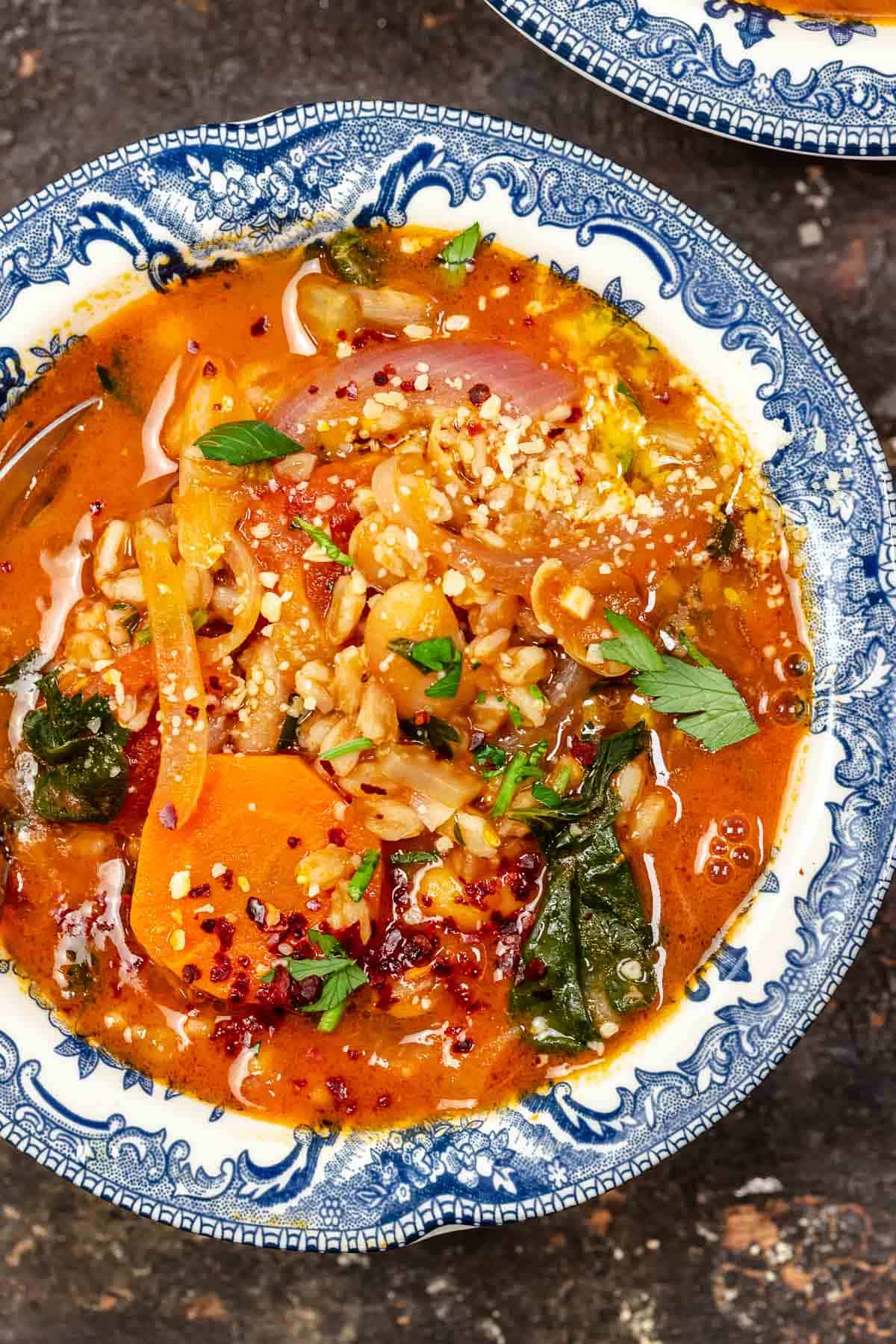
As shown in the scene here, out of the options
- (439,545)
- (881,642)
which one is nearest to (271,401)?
(439,545)

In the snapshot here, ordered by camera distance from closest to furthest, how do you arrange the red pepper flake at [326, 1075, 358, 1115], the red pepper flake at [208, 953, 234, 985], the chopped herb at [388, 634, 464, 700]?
the chopped herb at [388, 634, 464, 700]
the red pepper flake at [208, 953, 234, 985]
the red pepper flake at [326, 1075, 358, 1115]

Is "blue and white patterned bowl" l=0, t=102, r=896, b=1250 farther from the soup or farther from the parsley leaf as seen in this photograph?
the parsley leaf

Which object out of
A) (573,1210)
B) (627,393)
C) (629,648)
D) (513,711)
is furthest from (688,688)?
(573,1210)

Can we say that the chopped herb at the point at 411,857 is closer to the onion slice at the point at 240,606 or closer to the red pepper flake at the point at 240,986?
the red pepper flake at the point at 240,986

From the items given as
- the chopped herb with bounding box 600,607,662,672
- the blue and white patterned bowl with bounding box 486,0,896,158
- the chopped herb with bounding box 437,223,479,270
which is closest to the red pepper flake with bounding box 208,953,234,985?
the chopped herb with bounding box 600,607,662,672

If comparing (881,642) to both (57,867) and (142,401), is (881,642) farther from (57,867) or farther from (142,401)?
(57,867)

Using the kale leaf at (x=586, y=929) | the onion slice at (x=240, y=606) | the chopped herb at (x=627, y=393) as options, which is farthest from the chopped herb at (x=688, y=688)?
the onion slice at (x=240, y=606)

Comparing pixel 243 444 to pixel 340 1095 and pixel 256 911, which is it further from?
pixel 340 1095
